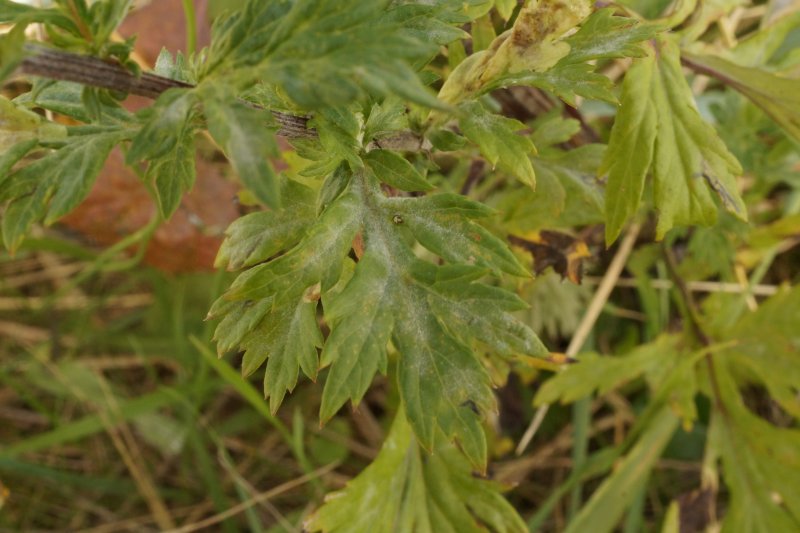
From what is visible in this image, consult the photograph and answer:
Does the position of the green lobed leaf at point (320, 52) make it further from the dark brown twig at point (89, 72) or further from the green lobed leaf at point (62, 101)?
the green lobed leaf at point (62, 101)

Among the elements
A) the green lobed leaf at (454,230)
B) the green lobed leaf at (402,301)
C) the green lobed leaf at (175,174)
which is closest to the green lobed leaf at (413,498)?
the green lobed leaf at (402,301)

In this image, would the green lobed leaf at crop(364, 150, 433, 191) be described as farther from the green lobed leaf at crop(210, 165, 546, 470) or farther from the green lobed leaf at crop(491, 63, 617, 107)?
the green lobed leaf at crop(491, 63, 617, 107)

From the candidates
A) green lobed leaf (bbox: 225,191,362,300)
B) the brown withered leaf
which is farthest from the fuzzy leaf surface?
green lobed leaf (bbox: 225,191,362,300)

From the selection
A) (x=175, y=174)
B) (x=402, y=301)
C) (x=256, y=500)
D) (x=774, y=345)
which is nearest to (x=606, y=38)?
(x=402, y=301)

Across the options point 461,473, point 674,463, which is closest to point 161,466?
point 461,473

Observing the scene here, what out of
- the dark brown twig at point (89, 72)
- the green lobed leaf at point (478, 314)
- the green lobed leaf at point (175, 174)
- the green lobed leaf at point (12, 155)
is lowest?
the green lobed leaf at point (478, 314)

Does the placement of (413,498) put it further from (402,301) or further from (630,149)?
(630,149)
